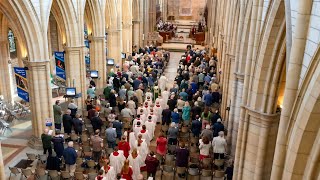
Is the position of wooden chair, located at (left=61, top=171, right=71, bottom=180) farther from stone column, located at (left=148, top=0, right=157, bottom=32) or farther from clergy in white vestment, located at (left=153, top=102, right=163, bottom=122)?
stone column, located at (left=148, top=0, right=157, bottom=32)

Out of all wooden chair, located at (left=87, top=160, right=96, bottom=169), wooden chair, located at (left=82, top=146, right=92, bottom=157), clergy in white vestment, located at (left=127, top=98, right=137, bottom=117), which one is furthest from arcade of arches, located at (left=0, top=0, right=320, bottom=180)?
clergy in white vestment, located at (left=127, top=98, right=137, bottom=117)

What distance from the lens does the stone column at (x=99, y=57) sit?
21.6 m

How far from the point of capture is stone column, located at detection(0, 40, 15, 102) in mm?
20422

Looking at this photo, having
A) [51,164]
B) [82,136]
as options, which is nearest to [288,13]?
[51,164]

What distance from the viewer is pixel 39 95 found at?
15070 millimetres

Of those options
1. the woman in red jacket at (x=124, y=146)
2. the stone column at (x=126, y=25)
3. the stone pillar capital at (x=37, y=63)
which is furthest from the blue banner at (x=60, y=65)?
→ the stone column at (x=126, y=25)

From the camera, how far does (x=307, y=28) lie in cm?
556

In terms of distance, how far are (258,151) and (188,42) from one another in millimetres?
32052

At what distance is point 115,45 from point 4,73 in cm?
830

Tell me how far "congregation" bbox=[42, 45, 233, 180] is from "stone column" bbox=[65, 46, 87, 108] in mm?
599

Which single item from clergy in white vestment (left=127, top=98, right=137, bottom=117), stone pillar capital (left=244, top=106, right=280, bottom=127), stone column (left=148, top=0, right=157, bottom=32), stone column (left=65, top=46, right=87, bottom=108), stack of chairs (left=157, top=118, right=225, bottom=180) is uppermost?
stone column (left=148, top=0, right=157, bottom=32)

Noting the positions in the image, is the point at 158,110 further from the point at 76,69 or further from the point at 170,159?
the point at 76,69

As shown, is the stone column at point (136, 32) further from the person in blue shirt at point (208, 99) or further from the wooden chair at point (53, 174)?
the wooden chair at point (53, 174)

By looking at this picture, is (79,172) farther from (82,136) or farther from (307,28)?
(307,28)
